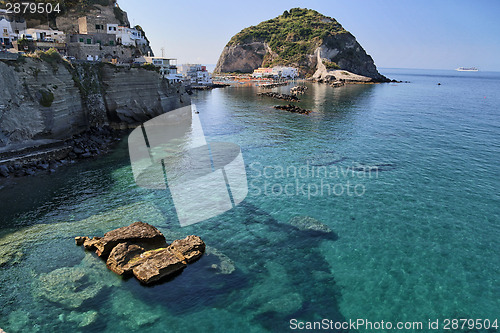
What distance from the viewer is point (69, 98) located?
162ft

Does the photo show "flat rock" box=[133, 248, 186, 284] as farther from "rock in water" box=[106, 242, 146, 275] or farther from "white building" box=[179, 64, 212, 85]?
"white building" box=[179, 64, 212, 85]

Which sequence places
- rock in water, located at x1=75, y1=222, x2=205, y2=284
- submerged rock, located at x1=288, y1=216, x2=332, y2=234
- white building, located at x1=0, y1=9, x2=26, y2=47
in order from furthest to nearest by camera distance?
1. white building, located at x1=0, y1=9, x2=26, y2=47
2. submerged rock, located at x1=288, y1=216, x2=332, y2=234
3. rock in water, located at x1=75, y1=222, x2=205, y2=284

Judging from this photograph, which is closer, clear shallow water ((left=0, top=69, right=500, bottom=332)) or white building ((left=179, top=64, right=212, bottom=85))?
clear shallow water ((left=0, top=69, right=500, bottom=332))

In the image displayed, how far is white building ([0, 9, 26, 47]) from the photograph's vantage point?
61.1 m

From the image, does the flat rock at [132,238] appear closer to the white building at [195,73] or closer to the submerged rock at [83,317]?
the submerged rock at [83,317]

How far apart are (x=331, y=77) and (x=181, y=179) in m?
181

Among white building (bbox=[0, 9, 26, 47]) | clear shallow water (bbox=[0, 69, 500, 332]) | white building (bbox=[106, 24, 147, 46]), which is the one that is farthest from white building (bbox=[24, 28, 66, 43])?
clear shallow water (bbox=[0, 69, 500, 332])

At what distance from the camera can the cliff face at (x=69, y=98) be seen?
40781mm

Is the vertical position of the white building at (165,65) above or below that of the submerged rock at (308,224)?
above

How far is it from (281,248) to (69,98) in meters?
44.1

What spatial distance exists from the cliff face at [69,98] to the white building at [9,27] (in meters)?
17.6

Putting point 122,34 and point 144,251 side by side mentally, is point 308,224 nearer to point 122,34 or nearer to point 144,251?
point 144,251

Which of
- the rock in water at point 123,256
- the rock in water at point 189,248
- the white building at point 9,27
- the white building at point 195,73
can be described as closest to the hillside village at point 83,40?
the white building at point 9,27

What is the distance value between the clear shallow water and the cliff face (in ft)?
30.4
